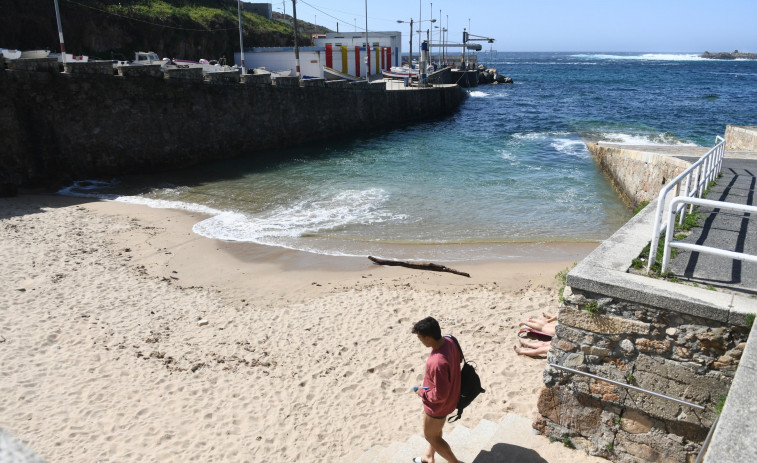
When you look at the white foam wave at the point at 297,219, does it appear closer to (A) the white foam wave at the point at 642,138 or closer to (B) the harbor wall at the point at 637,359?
(B) the harbor wall at the point at 637,359

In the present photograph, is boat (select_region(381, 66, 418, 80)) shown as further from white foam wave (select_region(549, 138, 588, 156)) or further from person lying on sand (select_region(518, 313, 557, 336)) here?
person lying on sand (select_region(518, 313, 557, 336))

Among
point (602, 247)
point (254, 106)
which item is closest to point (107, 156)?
point (254, 106)

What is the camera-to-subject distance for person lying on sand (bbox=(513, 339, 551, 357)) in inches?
290

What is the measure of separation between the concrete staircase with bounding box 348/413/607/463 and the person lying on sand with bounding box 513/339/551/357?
1.77 m

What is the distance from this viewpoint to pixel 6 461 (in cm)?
102

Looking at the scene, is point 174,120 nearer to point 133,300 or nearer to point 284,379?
point 133,300

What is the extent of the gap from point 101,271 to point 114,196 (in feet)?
23.9

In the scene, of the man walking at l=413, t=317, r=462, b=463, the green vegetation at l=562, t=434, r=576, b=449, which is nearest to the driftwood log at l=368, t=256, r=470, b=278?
the green vegetation at l=562, t=434, r=576, b=449

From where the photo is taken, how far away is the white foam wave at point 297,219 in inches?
528

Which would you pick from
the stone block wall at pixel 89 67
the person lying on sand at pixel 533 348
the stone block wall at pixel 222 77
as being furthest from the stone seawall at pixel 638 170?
the stone block wall at pixel 89 67

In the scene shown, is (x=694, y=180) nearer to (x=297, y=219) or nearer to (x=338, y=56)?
(x=297, y=219)

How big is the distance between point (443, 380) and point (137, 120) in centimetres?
1899

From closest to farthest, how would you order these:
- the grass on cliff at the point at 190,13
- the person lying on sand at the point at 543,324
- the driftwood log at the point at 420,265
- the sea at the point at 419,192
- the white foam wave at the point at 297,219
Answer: the person lying on sand at the point at 543,324 → the driftwood log at the point at 420,265 → the sea at the point at 419,192 → the white foam wave at the point at 297,219 → the grass on cliff at the point at 190,13

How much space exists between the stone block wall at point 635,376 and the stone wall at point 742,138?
13130 mm
